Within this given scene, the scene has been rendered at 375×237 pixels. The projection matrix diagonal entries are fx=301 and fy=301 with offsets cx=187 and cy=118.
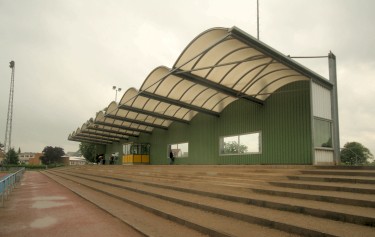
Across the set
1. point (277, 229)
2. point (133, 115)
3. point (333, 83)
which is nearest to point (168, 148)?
point (133, 115)

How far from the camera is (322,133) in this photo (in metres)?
13.1

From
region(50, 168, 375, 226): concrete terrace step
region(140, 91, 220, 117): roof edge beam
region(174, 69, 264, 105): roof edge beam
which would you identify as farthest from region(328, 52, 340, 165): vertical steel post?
region(140, 91, 220, 117): roof edge beam

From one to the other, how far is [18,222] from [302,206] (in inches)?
270

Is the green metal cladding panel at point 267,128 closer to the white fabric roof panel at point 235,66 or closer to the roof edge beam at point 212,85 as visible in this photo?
the white fabric roof panel at point 235,66

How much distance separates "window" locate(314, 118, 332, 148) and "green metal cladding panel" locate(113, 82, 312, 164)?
1028 mm

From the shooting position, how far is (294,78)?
15305mm

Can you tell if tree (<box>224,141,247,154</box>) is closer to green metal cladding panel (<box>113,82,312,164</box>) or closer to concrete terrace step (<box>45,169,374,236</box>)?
green metal cladding panel (<box>113,82,312,164</box>)

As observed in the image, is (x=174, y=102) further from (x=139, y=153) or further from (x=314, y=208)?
(x=314, y=208)

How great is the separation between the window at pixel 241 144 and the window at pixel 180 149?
4.85 metres

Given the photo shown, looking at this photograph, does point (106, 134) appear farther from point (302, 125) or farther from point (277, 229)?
point (277, 229)

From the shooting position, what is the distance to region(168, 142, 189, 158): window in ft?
81.1

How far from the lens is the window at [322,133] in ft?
42.0

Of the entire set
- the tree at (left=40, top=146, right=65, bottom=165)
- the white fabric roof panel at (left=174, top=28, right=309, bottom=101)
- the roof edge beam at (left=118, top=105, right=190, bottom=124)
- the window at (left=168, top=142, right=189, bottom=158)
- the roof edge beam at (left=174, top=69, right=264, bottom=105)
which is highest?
the white fabric roof panel at (left=174, top=28, right=309, bottom=101)

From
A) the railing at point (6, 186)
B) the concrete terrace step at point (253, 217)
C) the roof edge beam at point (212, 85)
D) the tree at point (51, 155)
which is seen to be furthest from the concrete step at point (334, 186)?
the tree at point (51, 155)
